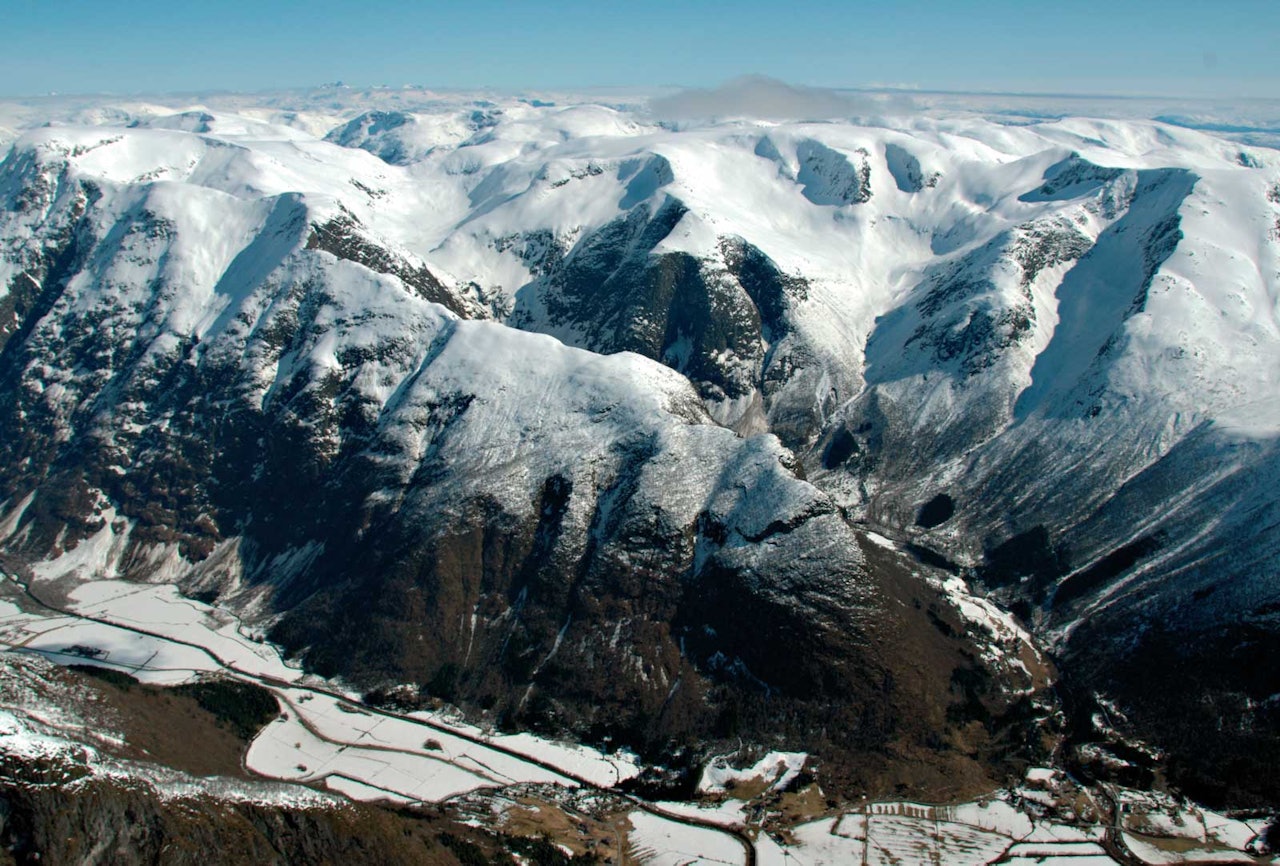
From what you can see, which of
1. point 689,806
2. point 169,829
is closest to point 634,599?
point 689,806

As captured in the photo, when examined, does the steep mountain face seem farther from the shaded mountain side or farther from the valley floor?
the shaded mountain side

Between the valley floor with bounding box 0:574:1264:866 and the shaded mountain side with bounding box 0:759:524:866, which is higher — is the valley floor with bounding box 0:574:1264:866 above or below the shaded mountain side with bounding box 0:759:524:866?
below

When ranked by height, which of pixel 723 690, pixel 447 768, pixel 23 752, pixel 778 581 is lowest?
pixel 447 768

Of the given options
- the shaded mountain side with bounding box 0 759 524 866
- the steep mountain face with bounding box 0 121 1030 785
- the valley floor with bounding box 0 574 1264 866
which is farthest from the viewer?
the steep mountain face with bounding box 0 121 1030 785

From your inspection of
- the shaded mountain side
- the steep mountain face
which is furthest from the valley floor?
the shaded mountain side

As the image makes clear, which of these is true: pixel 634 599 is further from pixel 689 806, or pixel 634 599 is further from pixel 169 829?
pixel 169 829

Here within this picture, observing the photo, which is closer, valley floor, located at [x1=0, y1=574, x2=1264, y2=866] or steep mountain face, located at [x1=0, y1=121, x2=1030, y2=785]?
valley floor, located at [x1=0, y1=574, x2=1264, y2=866]

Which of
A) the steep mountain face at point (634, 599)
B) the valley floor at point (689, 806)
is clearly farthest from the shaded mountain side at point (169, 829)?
the steep mountain face at point (634, 599)

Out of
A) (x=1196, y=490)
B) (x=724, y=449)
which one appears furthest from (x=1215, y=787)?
(x=724, y=449)

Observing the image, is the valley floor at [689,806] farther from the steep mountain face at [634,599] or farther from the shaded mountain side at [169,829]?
the shaded mountain side at [169,829]

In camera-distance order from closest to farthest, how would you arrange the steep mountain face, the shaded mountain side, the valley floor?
1. the shaded mountain side
2. the valley floor
3. the steep mountain face

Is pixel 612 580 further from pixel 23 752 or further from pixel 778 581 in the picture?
pixel 23 752
